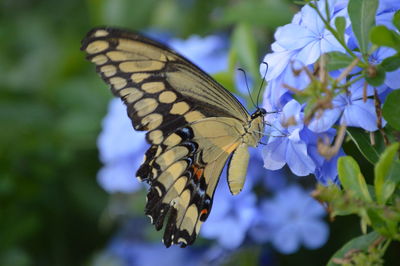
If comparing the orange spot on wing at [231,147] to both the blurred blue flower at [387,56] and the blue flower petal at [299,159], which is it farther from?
the blurred blue flower at [387,56]

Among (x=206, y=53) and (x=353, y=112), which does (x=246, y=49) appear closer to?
(x=206, y=53)

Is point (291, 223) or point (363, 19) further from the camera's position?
point (291, 223)

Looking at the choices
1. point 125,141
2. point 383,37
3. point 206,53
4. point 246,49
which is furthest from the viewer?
point 206,53

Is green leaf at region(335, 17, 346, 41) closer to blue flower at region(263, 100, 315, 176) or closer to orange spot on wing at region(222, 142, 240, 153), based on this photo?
blue flower at region(263, 100, 315, 176)

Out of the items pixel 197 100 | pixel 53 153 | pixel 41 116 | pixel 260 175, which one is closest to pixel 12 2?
pixel 41 116

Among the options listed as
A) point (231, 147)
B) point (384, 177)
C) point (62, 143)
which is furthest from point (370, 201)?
point (62, 143)

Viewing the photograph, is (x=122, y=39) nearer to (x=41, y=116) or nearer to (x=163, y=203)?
(x=163, y=203)
